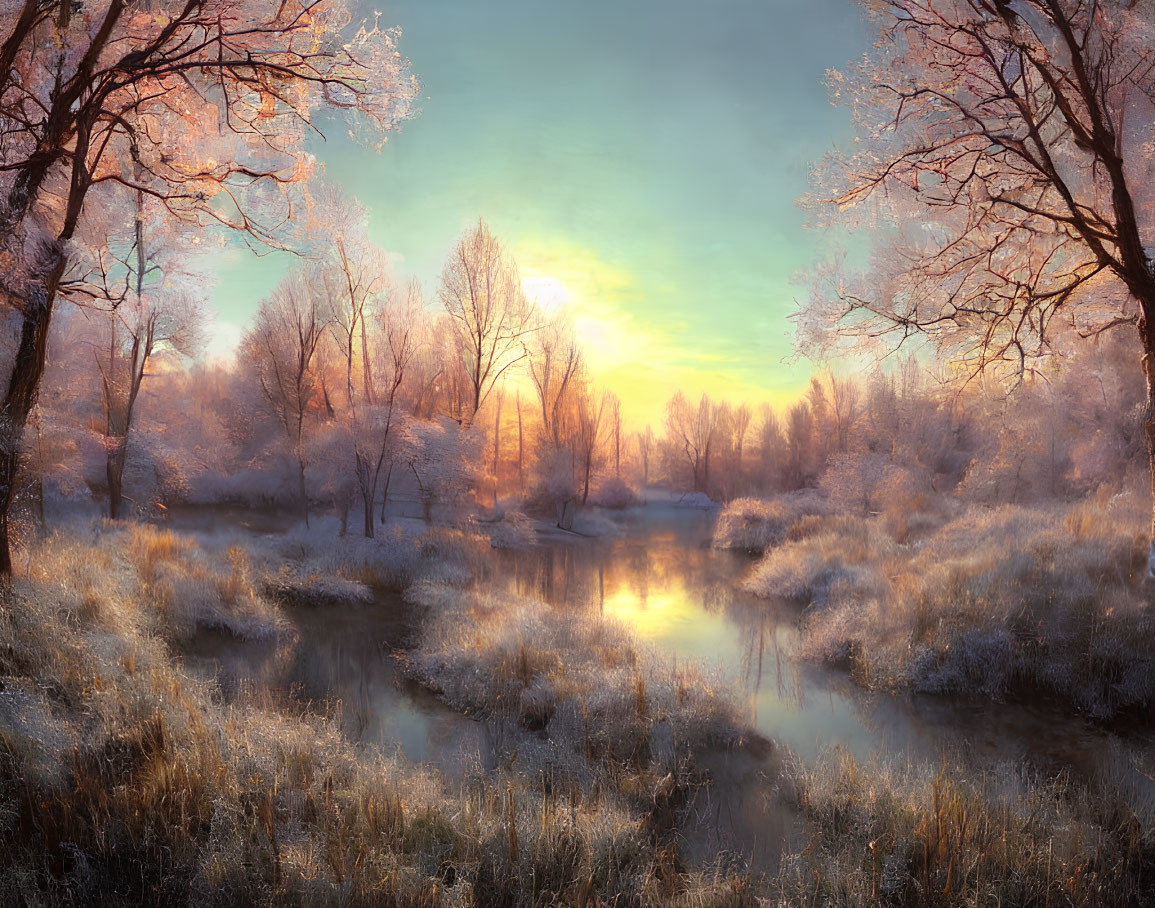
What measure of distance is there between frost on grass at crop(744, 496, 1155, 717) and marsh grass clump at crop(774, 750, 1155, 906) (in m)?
2.67

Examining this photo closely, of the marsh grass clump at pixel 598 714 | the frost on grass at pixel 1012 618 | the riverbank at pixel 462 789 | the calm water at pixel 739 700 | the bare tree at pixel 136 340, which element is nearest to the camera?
the riverbank at pixel 462 789

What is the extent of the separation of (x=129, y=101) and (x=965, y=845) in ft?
29.8

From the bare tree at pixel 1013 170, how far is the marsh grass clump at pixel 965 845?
360cm

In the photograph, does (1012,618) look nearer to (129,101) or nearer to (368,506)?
(129,101)

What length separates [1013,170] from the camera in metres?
6.25

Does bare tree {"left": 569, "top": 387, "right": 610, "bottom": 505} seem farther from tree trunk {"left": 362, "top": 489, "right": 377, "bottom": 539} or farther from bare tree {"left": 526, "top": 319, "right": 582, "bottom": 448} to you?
tree trunk {"left": 362, "top": 489, "right": 377, "bottom": 539}

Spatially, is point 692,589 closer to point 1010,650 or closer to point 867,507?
point 1010,650

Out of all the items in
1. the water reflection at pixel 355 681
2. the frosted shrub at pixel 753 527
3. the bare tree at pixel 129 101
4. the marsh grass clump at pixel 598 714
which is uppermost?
the bare tree at pixel 129 101

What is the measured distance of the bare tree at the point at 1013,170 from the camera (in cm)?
554

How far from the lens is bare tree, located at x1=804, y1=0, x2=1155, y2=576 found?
5539 mm

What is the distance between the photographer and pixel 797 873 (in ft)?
11.0

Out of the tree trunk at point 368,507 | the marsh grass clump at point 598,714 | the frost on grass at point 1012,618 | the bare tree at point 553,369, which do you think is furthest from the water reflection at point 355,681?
the bare tree at point 553,369

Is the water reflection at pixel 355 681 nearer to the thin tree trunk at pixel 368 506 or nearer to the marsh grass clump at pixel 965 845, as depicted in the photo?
the marsh grass clump at pixel 965 845

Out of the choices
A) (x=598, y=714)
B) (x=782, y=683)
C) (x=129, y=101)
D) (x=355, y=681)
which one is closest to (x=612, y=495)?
(x=782, y=683)
